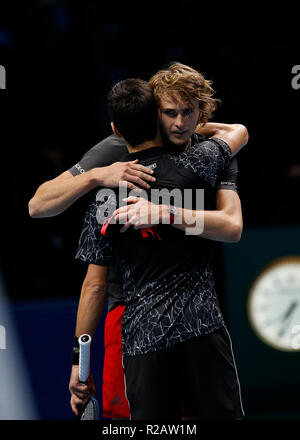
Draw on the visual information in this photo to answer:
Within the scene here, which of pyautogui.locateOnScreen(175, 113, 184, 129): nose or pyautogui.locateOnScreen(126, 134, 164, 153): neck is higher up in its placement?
pyautogui.locateOnScreen(175, 113, 184, 129): nose

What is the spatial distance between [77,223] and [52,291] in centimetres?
49

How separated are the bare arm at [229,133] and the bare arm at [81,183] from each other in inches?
18.5

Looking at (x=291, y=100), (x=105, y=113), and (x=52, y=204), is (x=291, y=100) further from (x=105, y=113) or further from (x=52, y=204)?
(x=52, y=204)

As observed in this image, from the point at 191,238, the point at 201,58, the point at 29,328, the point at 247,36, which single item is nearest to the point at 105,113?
the point at 201,58

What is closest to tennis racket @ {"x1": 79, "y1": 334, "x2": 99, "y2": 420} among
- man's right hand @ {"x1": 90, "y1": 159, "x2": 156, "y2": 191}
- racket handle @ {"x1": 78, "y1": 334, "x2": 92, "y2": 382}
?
racket handle @ {"x1": 78, "y1": 334, "x2": 92, "y2": 382}

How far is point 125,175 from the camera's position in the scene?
2.60 metres

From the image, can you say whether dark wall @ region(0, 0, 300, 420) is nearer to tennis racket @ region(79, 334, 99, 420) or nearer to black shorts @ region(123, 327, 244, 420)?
tennis racket @ region(79, 334, 99, 420)

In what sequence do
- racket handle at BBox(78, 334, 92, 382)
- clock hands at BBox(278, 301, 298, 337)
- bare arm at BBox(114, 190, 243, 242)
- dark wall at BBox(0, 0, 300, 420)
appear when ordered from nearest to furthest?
bare arm at BBox(114, 190, 243, 242)
racket handle at BBox(78, 334, 92, 382)
clock hands at BBox(278, 301, 298, 337)
dark wall at BBox(0, 0, 300, 420)

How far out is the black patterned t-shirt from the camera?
258 centimetres

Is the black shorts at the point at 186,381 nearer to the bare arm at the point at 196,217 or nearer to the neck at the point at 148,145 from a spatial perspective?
the bare arm at the point at 196,217

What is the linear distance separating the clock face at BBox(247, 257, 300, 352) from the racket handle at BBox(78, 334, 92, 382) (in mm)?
1913

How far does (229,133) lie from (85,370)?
1.07 metres

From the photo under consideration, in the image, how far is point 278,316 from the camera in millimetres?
4590

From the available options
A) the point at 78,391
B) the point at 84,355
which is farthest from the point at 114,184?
the point at 78,391
